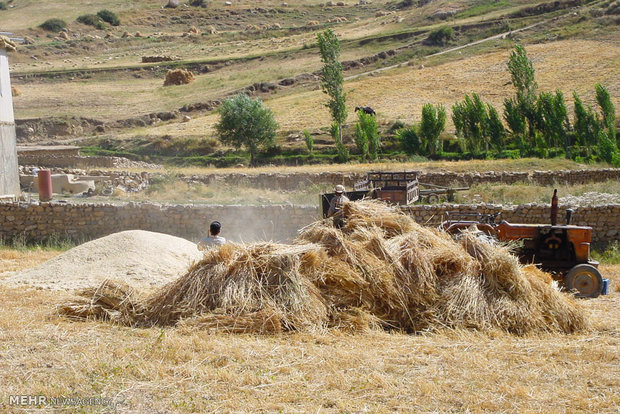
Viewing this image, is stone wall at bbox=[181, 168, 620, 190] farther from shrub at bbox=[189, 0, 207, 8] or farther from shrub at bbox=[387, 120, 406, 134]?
shrub at bbox=[189, 0, 207, 8]

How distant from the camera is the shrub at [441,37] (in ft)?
234

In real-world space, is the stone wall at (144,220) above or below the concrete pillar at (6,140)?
below

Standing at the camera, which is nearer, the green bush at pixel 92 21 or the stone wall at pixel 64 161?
the stone wall at pixel 64 161

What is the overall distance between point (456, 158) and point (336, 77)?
1148 centimetres

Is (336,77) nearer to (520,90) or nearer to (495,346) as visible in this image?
(520,90)

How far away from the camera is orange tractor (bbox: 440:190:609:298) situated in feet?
35.6

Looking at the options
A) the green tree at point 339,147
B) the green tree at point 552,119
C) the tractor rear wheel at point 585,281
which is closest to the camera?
the tractor rear wheel at point 585,281

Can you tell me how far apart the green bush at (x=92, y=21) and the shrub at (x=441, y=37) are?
177ft

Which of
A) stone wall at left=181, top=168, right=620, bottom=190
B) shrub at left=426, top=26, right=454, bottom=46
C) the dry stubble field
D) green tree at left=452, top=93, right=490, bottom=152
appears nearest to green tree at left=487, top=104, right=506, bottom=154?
green tree at left=452, top=93, right=490, bottom=152

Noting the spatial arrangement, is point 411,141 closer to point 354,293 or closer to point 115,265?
point 115,265

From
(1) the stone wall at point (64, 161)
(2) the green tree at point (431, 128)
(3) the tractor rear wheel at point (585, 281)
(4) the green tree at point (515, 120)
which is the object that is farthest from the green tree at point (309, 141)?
(3) the tractor rear wheel at point (585, 281)

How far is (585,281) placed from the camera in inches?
427

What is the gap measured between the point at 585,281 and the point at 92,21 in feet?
342

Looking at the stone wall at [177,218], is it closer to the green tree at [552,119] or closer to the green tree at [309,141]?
the green tree at [552,119]
